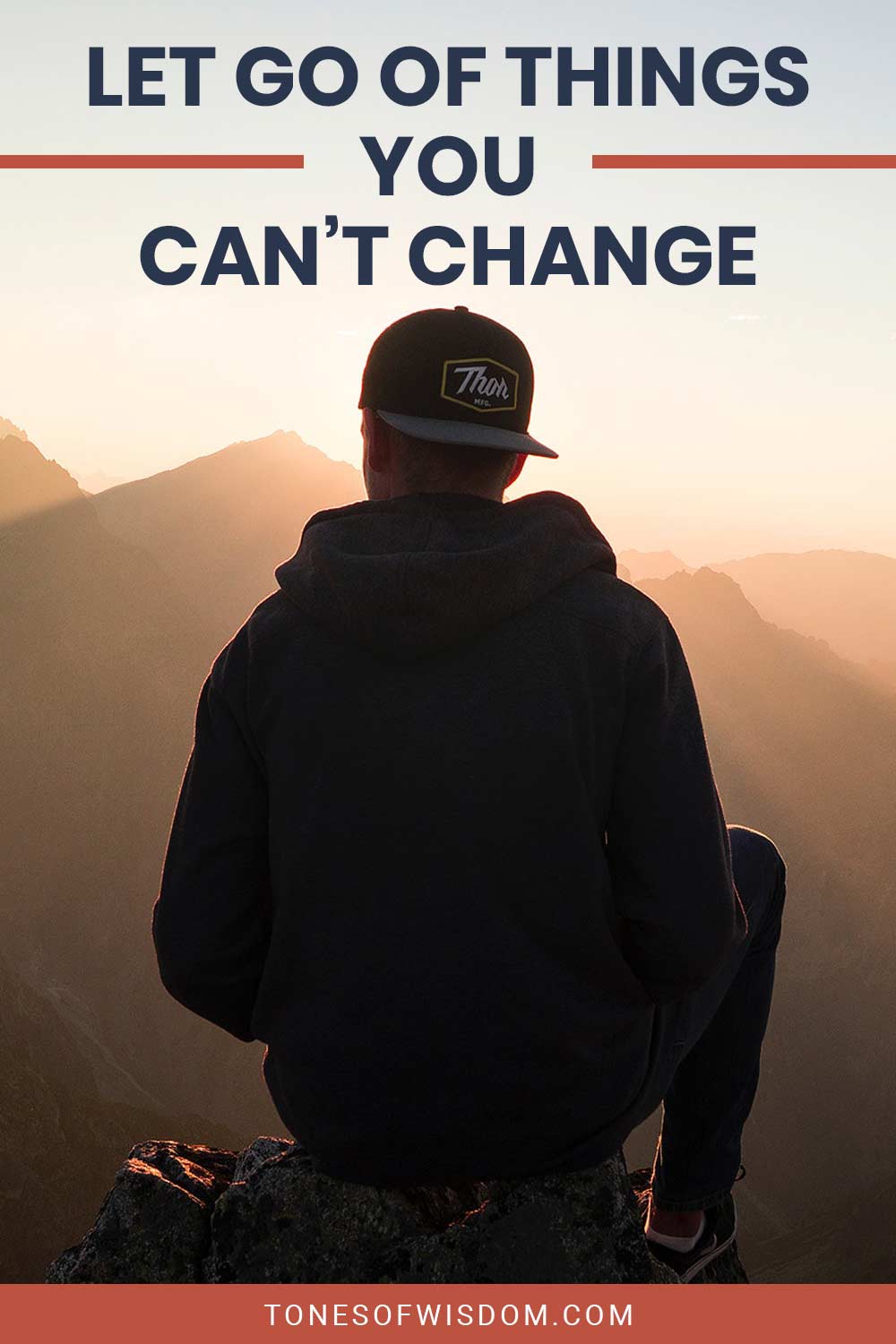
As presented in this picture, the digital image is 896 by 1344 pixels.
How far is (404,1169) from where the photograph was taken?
97.2 inches

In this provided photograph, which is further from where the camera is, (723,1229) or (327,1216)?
(723,1229)

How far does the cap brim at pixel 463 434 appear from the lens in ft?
7.30

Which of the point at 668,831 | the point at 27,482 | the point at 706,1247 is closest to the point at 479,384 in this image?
the point at 668,831

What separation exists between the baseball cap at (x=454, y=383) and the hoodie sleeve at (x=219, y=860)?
659 millimetres

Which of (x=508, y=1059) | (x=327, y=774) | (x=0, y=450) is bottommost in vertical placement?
(x=508, y=1059)

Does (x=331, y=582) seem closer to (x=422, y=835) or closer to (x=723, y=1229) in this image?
(x=422, y=835)

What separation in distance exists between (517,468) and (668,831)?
910 mm

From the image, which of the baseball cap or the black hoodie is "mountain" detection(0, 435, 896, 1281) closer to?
the black hoodie

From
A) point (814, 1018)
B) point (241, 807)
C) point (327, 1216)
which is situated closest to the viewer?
point (241, 807)

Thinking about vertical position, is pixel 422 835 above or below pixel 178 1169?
above

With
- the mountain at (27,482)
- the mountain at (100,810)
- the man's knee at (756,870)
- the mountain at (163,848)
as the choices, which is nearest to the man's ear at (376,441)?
the man's knee at (756,870)

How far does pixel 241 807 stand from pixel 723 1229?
7.47ft

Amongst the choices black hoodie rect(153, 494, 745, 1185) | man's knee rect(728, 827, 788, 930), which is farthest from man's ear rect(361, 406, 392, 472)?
man's knee rect(728, 827, 788, 930)
